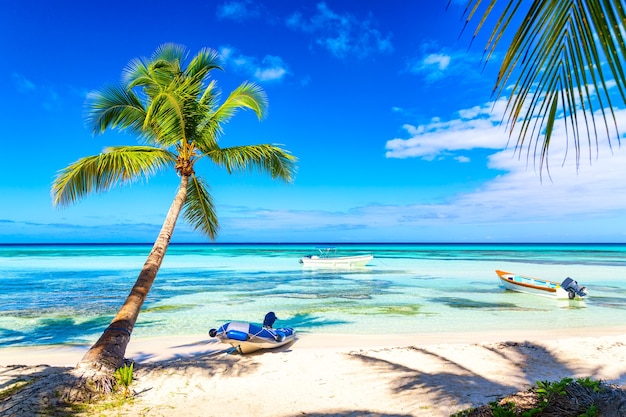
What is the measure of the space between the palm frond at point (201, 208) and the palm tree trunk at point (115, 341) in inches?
61.3

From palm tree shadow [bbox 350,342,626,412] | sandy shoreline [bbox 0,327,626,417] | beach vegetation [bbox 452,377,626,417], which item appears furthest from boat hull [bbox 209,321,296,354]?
beach vegetation [bbox 452,377,626,417]

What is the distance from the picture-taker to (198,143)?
9.30 meters

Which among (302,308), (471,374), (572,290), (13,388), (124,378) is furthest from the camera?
(572,290)

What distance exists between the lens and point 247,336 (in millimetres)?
8953

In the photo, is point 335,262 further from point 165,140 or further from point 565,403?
point 565,403

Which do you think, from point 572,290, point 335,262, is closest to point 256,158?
point 572,290

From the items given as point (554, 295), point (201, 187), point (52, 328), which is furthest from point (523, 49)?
point (554, 295)

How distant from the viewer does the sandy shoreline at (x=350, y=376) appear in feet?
18.5

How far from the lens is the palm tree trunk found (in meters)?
5.93

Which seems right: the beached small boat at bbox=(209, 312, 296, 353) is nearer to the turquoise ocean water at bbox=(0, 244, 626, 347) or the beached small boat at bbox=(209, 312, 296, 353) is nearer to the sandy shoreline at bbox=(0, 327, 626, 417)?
the sandy shoreline at bbox=(0, 327, 626, 417)

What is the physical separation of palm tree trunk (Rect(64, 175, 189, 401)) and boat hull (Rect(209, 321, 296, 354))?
1904 millimetres

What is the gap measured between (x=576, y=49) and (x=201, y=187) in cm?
965

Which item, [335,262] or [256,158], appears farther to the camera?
[335,262]

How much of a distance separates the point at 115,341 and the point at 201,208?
4.47 meters
